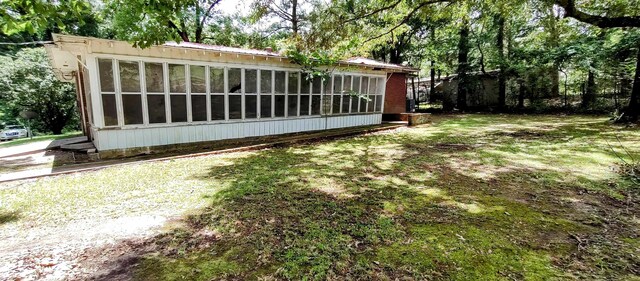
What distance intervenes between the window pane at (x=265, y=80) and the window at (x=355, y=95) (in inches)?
141

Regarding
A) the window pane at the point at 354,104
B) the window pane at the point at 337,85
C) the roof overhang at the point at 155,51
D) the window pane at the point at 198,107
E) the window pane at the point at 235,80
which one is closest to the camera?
the roof overhang at the point at 155,51

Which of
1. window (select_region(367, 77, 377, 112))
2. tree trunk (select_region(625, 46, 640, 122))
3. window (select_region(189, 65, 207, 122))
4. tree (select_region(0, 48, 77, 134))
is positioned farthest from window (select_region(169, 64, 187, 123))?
tree (select_region(0, 48, 77, 134))

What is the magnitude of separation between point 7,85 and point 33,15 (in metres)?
20.6

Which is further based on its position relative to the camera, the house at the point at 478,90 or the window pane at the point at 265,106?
the house at the point at 478,90

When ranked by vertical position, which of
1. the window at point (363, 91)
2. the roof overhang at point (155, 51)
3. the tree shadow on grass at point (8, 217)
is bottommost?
the tree shadow on grass at point (8, 217)

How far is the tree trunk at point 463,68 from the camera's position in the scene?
682 inches

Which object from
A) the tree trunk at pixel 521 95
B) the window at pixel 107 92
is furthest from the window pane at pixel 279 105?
the tree trunk at pixel 521 95

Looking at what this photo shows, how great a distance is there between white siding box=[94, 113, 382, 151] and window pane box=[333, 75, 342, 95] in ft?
3.11

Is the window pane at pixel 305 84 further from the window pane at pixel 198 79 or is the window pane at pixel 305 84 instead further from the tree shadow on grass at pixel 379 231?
the tree shadow on grass at pixel 379 231

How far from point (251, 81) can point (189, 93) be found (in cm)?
176

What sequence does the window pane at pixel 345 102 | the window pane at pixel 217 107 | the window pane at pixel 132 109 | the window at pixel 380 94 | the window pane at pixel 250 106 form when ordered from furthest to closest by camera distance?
1. the window at pixel 380 94
2. the window pane at pixel 345 102
3. the window pane at pixel 250 106
4. the window pane at pixel 217 107
5. the window pane at pixel 132 109

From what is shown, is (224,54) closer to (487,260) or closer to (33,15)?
(33,15)

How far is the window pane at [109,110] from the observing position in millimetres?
6453

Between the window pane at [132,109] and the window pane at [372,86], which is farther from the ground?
the window pane at [372,86]
